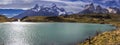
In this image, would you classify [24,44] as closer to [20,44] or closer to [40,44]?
[20,44]

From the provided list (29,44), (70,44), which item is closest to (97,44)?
(70,44)

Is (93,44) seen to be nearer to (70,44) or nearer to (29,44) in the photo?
(70,44)

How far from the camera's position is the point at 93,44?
199 feet

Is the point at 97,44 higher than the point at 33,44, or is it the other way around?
the point at 97,44

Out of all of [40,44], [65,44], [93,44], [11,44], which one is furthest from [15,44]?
[93,44]

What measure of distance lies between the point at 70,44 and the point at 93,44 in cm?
1720

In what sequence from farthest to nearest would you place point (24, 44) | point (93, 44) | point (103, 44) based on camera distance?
point (24, 44), point (93, 44), point (103, 44)

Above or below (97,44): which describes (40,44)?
below

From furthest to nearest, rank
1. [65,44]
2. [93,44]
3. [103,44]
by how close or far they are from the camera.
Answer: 1. [65,44]
2. [93,44]
3. [103,44]

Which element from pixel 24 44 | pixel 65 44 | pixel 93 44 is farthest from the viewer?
pixel 24 44

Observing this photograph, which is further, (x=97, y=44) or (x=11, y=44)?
(x=11, y=44)

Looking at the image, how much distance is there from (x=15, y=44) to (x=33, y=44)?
5855 millimetres

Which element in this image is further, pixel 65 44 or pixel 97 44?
pixel 65 44

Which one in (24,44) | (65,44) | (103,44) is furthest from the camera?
(24,44)
